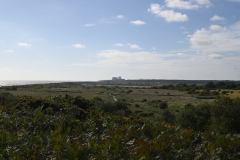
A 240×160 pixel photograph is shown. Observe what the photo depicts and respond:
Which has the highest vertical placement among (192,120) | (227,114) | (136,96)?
(227,114)

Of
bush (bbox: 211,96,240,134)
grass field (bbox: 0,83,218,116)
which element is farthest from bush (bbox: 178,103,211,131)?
grass field (bbox: 0,83,218,116)

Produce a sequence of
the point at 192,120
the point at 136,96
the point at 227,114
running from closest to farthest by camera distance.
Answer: the point at 227,114, the point at 192,120, the point at 136,96

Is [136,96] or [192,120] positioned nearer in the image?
[192,120]

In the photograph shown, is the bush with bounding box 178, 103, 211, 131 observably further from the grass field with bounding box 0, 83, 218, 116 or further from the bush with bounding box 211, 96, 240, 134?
the grass field with bounding box 0, 83, 218, 116

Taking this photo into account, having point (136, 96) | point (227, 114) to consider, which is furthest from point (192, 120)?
point (136, 96)

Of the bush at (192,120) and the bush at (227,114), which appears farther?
the bush at (192,120)

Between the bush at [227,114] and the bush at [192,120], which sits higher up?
the bush at [227,114]

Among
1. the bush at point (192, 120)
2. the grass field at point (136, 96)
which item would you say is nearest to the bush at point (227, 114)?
the bush at point (192, 120)

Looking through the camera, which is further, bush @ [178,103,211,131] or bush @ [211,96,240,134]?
bush @ [178,103,211,131]

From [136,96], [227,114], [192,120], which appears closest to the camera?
[227,114]

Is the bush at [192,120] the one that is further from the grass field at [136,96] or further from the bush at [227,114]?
the grass field at [136,96]

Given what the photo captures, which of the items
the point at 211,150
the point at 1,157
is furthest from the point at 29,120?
the point at 211,150

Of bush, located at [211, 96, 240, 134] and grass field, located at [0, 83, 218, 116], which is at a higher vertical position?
bush, located at [211, 96, 240, 134]

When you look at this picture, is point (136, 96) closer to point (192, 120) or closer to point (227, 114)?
point (192, 120)
